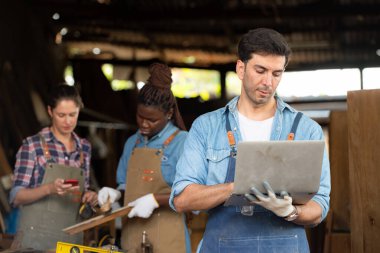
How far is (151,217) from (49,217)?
82 cm

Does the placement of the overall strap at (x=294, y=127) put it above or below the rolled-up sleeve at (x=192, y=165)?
above

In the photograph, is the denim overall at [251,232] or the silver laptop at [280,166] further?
the denim overall at [251,232]

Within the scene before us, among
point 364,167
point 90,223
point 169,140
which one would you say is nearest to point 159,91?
point 169,140

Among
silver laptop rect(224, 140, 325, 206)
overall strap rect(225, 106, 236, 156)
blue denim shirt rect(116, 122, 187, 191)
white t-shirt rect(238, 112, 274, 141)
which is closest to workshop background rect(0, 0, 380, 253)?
blue denim shirt rect(116, 122, 187, 191)

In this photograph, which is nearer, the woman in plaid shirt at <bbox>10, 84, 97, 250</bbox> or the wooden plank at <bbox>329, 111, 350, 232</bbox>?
the woman in plaid shirt at <bbox>10, 84, 97, 250</bbox>

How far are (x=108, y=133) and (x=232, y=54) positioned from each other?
291 cm

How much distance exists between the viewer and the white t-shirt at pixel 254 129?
12.2ft

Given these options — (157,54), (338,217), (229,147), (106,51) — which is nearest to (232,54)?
(157,54)

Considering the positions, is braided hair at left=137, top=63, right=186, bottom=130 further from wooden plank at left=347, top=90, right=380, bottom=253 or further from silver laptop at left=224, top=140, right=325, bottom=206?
silver laptop at left=224, top=140, right=325, bottom=206

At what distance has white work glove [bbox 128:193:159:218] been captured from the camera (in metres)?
5.05

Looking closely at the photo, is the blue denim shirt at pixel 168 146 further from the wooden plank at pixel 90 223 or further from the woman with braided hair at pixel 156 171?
the wooden plank at pixel 90 223

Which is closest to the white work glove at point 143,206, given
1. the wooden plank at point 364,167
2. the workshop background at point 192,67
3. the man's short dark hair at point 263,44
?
the workshop background at point 192,67

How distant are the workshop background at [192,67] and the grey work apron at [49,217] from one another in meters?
0.23

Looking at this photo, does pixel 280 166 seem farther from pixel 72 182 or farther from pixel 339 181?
pixel 339 181
